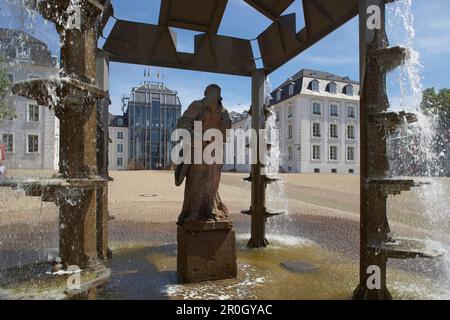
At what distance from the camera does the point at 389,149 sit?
12.5ft

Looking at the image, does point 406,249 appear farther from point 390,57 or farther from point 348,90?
point 348,90

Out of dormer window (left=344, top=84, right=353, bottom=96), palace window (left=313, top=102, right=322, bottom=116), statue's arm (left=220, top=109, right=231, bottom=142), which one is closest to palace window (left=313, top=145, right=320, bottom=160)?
palace window (left=313, top=102, right=322, bottom=116)

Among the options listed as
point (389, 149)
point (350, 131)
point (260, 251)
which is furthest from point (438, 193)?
point (350, 131)

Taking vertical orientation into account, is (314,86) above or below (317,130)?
above

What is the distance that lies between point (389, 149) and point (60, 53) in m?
3.59

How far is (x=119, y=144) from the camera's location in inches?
2859

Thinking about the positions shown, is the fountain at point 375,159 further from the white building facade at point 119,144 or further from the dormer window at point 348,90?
the white building facade at point 119,144

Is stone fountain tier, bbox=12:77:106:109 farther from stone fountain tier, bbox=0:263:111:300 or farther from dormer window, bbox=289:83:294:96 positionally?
dormer window, bbox=289:83:294:96

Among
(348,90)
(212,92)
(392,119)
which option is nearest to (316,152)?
(348,90)

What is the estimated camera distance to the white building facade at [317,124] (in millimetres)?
48509

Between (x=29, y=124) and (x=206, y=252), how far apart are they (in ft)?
140

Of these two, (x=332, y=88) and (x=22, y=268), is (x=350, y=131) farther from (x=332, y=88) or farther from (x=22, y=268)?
(x=22, y=268)

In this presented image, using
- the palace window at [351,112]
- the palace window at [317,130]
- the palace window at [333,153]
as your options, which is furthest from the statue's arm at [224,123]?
the palace window at [351,112]

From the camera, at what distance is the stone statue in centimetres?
489
